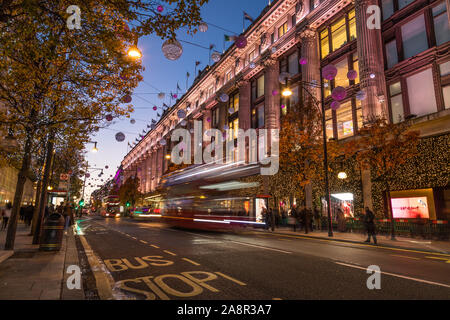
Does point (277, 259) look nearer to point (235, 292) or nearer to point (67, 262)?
point (235, 292)

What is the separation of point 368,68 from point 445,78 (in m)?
4.97

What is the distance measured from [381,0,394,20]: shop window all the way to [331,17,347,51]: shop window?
3.40 m

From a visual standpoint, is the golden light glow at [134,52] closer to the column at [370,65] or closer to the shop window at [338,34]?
the column at [370,65]

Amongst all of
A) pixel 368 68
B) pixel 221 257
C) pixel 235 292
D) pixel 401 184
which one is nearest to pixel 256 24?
pixel 368 68

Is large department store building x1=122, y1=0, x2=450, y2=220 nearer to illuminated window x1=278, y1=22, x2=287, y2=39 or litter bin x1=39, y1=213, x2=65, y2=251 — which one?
illuminated window x1=278, y1=22, x2=287, y2=39

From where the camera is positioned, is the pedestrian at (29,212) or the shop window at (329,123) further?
the shop window at (329,123)

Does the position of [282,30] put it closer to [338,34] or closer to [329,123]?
[338,34]

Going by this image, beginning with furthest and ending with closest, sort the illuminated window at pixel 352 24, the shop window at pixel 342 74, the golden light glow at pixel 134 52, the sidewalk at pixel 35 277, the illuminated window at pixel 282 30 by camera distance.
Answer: the illuminated window at pixel 282 30, the shop window at pixel 342 74, the illuminated window at pixel 352 24, the golden light glow at pixel 134 52, the sidewalk at pixel 35 277

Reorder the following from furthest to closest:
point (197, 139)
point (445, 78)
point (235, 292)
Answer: point (197, 139) → point (445, 78) → point (235, 292)

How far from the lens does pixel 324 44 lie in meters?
27.0

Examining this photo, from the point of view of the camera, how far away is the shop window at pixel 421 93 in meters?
→ 18.1

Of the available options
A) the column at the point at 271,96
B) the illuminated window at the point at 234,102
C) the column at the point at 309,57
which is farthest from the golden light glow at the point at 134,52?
the illuminated window at the point at 234,102

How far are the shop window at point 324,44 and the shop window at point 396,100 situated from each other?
822cm

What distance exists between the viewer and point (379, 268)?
24.2 ft
